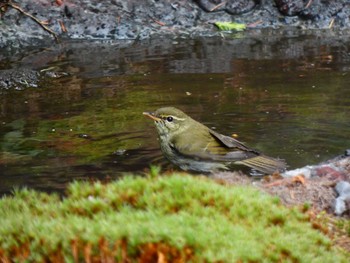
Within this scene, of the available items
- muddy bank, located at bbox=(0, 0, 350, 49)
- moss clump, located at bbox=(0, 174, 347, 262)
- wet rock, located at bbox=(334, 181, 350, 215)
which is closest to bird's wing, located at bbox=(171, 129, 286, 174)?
wet rock, located at bbox=(334, 181, 350, 215)

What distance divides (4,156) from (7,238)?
358 cm

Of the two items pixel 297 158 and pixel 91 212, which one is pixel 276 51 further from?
pixel 91 212

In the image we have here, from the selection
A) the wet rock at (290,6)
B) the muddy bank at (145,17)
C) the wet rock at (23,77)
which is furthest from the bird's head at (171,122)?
the wet rock at (290,6)

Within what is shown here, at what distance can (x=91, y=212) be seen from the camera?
5.24 meters

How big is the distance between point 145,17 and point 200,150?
269 inches

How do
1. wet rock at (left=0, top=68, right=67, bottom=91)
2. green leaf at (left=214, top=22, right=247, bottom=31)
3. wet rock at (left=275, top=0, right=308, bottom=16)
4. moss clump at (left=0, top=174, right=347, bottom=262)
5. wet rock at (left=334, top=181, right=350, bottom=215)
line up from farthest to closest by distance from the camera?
wet rock at (left=275, top=0, right=308, bottom=16) → green leaf at (left=214, top=22, right=247, bottom=31) → wet rock at (left=0, top=68, right=67, bottom=91) → wet rock at (left=334, top=181, right=350, bottom=215) → moss clump at (left=0, top=174, right=347, bottom=262)

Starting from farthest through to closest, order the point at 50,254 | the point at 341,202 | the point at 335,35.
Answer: the point at 335,35 < the point at 341,202 < the point at 50,254

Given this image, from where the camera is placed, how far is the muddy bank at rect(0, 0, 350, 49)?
44.3 ft

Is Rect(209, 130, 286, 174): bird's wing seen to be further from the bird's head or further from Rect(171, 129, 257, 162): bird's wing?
the bird's head

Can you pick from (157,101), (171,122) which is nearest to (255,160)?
(171,122)

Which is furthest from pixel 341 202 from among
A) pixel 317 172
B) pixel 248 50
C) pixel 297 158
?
pixel 248 50

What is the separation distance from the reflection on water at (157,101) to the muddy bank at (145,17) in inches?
17.7

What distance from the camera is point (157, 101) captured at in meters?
10.4

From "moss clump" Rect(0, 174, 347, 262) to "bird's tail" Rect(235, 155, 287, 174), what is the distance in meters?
1.75
